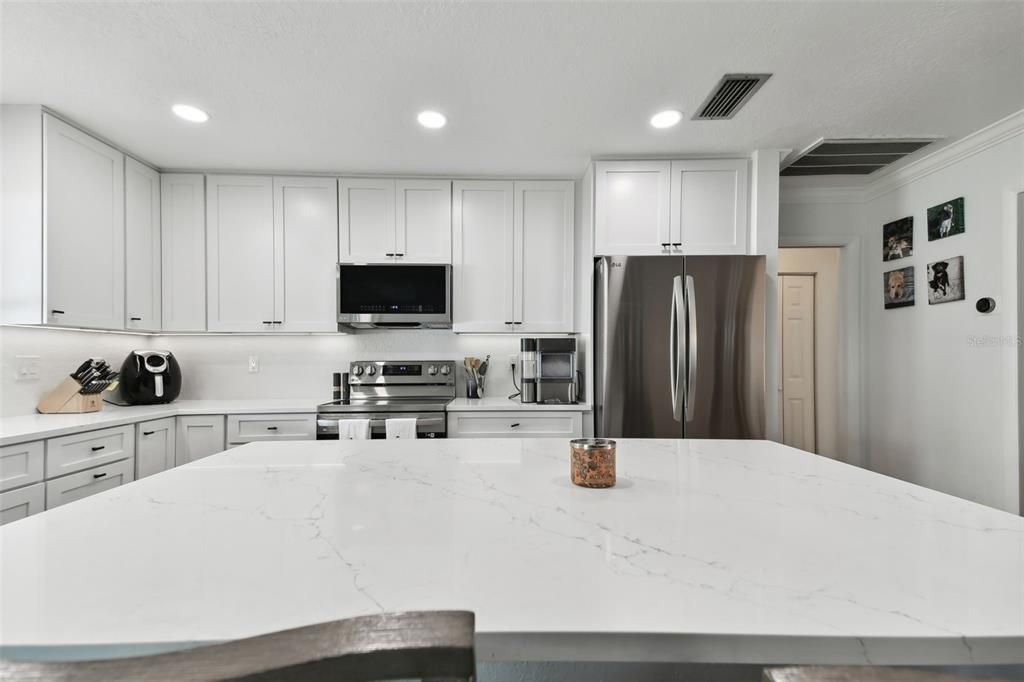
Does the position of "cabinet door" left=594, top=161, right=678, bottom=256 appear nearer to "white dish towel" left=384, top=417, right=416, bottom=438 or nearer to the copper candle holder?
"white dish towel" left=384, top=417, right=416, bottom=438

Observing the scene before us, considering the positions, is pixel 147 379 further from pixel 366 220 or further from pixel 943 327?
pixel 943 327

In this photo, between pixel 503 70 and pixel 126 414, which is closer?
pixel 503 70

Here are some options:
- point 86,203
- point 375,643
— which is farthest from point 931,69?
point 86,203

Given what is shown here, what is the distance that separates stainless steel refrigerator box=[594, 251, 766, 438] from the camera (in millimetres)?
2924

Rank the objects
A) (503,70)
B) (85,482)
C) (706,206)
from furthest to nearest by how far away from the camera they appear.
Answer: (706,206), (85,482), (503,70)

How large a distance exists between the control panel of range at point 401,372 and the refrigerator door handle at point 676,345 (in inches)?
60.1

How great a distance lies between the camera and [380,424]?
3.10 m

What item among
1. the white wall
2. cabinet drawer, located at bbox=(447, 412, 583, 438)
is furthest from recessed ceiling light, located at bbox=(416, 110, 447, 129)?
the white wall

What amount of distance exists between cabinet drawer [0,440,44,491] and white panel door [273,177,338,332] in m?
1.48

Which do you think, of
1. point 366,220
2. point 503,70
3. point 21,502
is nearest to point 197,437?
point 21,502

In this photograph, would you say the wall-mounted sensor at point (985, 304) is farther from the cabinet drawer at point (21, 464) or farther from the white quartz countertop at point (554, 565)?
the cabinet drawer at point (21, 464)

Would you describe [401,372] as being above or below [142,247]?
below

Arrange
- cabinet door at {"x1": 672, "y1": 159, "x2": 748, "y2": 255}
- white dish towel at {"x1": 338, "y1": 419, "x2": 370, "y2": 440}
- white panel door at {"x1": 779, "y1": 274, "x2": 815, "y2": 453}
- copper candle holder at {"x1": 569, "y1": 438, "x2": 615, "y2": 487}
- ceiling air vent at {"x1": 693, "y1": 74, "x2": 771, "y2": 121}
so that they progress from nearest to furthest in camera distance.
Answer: copper candle holder at {"x1": 569, "y1": 438, "x2": 615, "y2": 487}
ceiling air vent at {"x1": 693, "y1": 74, "x2": 771, "y2": 121}
white dish towel at {"x1": 338, "y1": 419, "x2": 370, "y2": 440}
cabinet door at {"x1": 672, "y1": 159, "x2": 748, "y2": 255}
white panel door at {"x1": 779, "y1": 274, "x2": 815, "y2": 453}

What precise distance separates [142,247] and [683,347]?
11.1 ft
